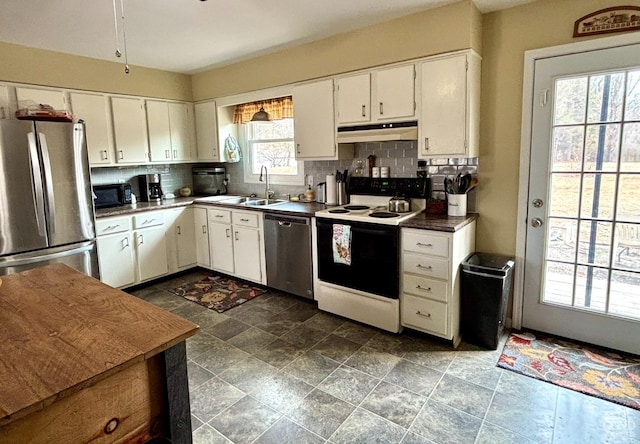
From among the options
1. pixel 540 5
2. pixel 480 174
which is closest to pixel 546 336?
pixel 480 174

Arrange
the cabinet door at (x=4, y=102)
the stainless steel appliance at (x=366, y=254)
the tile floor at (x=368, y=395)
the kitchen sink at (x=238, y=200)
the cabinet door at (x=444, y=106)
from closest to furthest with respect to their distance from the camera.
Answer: the tile floor at (x=368, y=395), the cabinet door at (x=444, y=106), the stainless steel appliance at (x=366, y=254), the cabinet door at (x=4, y=102), the kitchen sink at (x=238, y=200)

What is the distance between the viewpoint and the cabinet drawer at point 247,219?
156 inches

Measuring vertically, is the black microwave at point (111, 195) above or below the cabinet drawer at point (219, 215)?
above

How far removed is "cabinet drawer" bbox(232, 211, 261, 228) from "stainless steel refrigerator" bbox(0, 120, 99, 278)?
4.33 ft

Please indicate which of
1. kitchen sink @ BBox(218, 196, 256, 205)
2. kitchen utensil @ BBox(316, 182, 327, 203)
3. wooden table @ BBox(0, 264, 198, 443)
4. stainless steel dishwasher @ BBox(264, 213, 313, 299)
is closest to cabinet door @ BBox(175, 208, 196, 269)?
kitchen sink @ BBox(218, 196, 256, 205)

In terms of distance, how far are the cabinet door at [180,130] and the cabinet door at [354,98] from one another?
2.29 meters

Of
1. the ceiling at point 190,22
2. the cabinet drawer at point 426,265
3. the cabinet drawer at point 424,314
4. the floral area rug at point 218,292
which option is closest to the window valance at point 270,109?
the ceiling at point 190,22

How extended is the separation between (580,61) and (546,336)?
1958 millimetres

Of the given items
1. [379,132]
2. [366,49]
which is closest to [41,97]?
[366,49]

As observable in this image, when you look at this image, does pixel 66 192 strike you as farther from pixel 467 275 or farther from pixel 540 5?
pixel 540 5

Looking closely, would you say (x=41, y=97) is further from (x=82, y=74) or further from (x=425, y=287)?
(x=425, y=287)

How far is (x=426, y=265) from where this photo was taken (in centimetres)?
282

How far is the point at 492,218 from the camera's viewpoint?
3.10m

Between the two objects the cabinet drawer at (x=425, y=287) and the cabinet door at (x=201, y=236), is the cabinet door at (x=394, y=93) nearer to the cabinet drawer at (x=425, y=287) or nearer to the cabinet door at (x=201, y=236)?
the cabinet drawer at (x=425, y=287)
